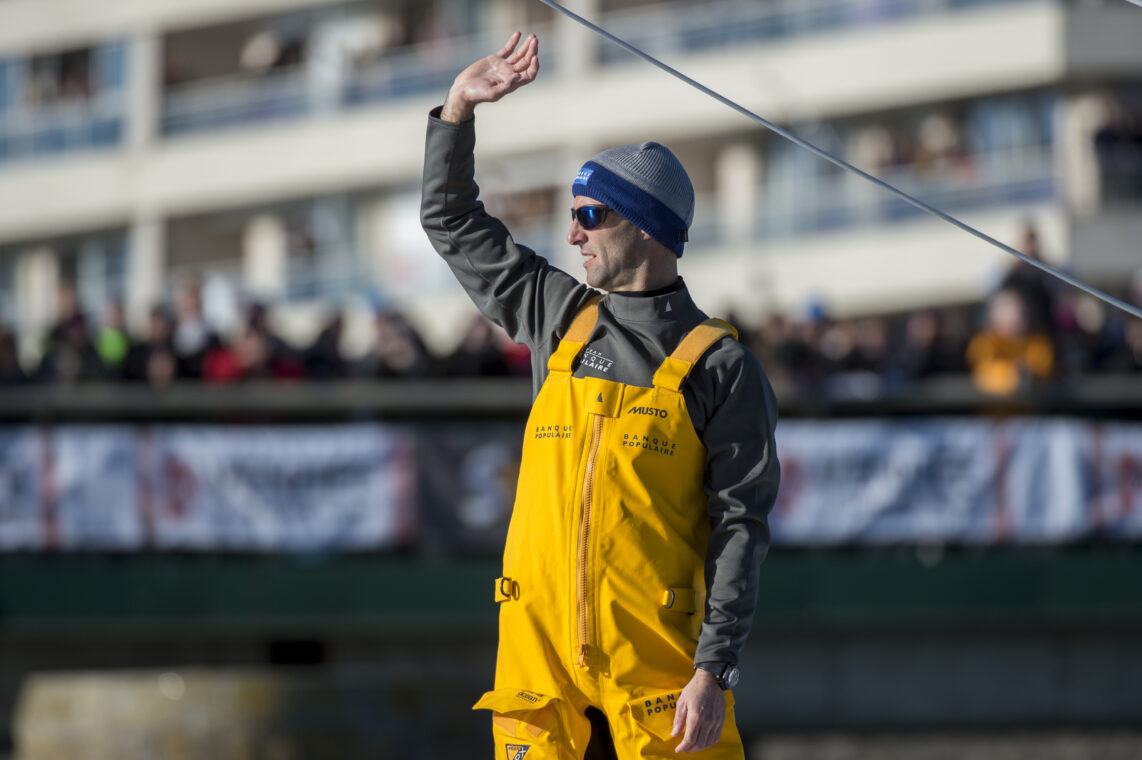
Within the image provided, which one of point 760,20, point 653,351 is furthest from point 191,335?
point 760,20

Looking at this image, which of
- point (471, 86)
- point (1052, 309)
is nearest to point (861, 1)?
point (1052, 309)

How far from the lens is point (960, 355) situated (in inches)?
457

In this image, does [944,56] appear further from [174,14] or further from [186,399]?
[186,399]

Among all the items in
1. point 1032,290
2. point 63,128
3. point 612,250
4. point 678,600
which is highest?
point 63,128

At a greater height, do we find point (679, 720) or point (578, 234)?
point (578, 234)

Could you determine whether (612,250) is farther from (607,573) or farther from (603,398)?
(607,573)

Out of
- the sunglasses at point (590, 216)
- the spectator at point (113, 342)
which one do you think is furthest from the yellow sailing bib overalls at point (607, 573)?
the spectator at point (113, 342)

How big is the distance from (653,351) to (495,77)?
74 centimetres

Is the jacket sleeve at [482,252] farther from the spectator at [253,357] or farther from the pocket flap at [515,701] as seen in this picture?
the spectator at [253,357]

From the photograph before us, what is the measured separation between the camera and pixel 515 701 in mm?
3693

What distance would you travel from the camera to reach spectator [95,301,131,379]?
37.2 feet

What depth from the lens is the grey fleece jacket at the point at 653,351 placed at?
12.0ft

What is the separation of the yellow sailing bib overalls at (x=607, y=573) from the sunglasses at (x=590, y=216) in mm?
330

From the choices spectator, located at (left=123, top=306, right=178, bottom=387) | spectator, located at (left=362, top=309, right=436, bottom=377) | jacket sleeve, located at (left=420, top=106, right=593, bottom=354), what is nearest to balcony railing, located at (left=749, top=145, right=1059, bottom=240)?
spectator, located at (left=362, top=309, right=436, bottom=377)
